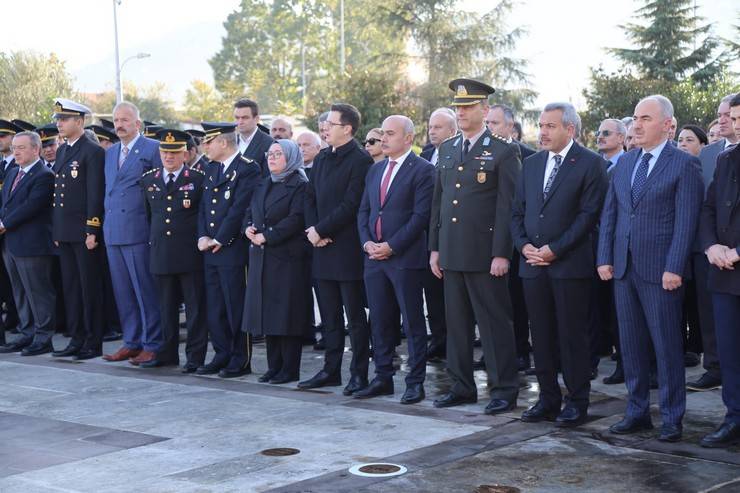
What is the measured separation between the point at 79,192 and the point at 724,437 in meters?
6.07

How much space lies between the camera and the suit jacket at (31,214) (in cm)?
1022

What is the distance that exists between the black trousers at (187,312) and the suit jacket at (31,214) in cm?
164

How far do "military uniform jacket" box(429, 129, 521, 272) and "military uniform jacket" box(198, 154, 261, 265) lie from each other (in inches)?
82.6

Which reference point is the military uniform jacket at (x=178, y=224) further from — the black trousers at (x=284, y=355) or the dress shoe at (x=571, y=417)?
the dress shoe at (x=571, y=417)

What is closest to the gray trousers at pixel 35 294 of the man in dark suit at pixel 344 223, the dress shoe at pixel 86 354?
the dress shoe at pixel 86 354

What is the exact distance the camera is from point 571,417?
669 cm

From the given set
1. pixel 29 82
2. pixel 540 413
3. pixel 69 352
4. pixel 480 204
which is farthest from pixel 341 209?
pixel 29 82

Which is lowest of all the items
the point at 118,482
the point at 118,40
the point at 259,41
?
the point at 118,482

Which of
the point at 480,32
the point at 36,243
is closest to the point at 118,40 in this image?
the point at 480,32

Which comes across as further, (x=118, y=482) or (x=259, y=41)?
(x=259, y=41)

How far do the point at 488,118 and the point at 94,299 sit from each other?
3.84m

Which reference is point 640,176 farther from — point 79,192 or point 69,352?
point 69,352

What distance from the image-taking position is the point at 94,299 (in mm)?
9844

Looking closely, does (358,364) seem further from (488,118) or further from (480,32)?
(480,32)
